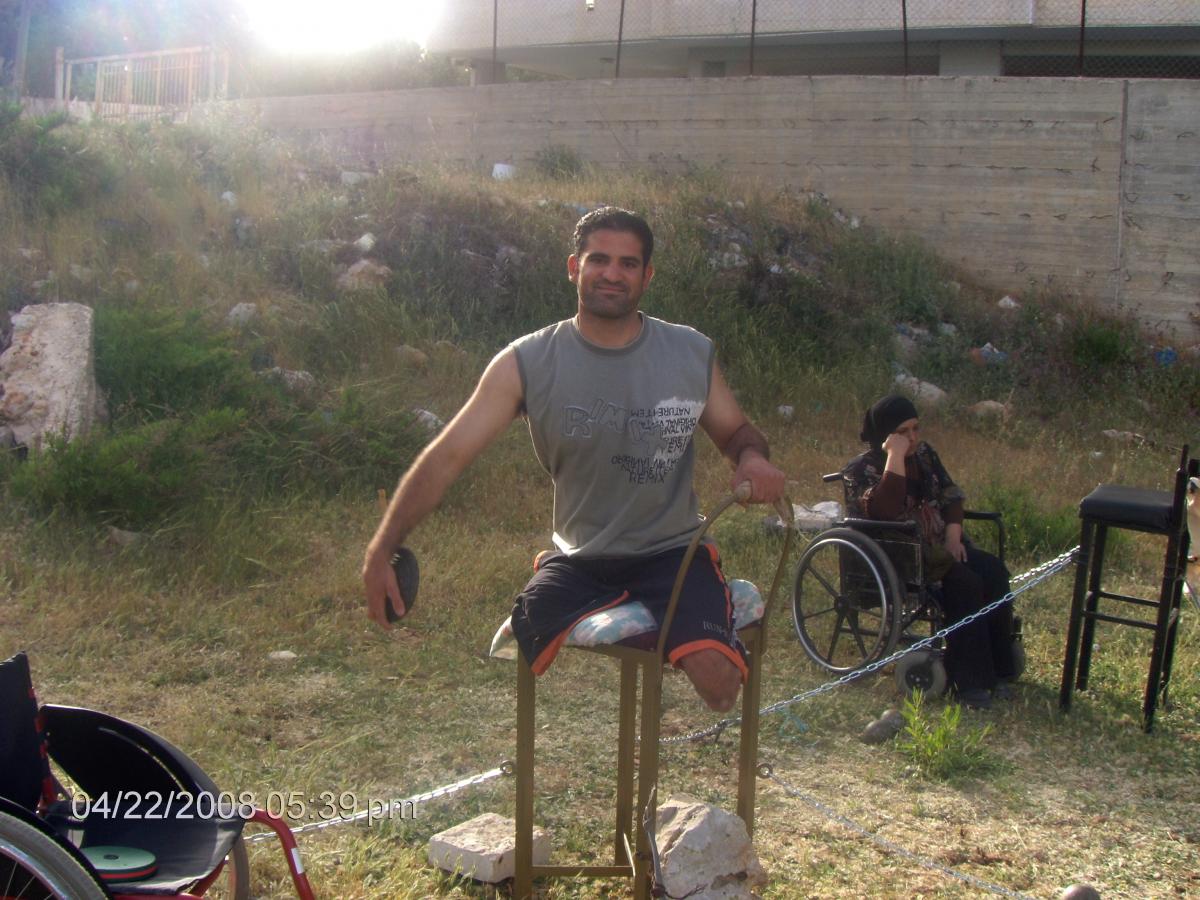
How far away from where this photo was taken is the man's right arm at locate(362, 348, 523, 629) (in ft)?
9.29

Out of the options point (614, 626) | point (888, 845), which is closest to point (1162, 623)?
point (888, 845)

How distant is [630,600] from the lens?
290 centimetres

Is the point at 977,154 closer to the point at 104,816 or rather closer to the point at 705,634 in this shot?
the point at 705,634

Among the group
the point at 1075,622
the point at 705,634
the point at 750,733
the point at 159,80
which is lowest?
the point at 1075,622

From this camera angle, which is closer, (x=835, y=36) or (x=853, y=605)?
(x=853, y=605)

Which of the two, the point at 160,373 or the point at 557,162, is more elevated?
the point at 557,162

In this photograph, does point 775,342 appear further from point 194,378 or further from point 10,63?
point 10,63

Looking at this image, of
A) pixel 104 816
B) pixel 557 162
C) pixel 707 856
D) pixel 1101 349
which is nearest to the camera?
pixel 104 816

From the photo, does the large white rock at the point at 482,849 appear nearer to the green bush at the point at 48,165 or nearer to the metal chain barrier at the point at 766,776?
the metal chain barrier at the point at 766,776

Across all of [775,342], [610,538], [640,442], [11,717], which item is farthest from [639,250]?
[775,342]

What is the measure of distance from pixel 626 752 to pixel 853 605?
2395 millimetres

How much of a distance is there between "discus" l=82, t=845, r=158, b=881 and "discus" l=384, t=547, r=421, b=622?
2.49ft

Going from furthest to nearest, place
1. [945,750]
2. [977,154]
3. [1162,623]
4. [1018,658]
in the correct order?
[977,154] → [1018,658] → [1162,623] → [945,750]

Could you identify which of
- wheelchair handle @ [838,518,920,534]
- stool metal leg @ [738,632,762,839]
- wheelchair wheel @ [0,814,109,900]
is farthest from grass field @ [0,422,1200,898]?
wheelchair wheel @ [0,814,109,900]
